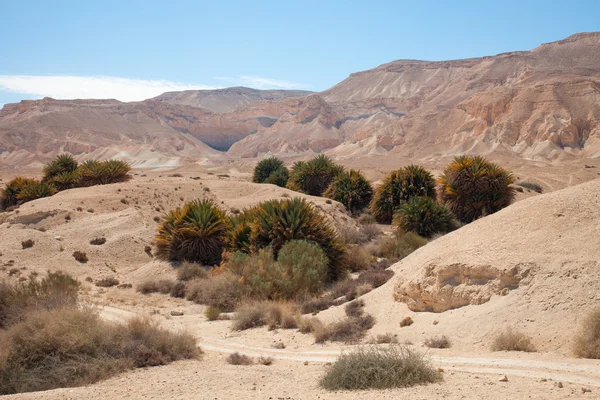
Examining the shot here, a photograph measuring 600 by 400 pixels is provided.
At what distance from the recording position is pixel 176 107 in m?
145

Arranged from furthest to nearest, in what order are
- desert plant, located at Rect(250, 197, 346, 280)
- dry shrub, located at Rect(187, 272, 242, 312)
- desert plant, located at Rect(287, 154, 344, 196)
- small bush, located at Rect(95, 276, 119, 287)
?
desert plant, located at Rect(287, 154, 344, 196)
small bush, located at Rect(95, 276, 119, 287)
desert plant, located at Rect(250, 197, 346, 280)
dry shrub, located at Rect(187, 272, 242, 312)

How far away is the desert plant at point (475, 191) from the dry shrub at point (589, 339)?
20754mm

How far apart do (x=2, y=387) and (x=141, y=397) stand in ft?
6.82

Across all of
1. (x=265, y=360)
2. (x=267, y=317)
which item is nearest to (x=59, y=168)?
(x=267, y=317)

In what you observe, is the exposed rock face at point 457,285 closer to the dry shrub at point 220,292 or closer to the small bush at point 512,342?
the small bush at point 512,342

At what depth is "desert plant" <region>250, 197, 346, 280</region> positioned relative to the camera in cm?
1684

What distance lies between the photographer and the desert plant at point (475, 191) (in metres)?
28.3

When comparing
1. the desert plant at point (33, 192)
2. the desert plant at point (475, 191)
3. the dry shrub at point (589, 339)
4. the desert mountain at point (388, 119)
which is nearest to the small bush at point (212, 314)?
the dry shrub at point (589, 339)

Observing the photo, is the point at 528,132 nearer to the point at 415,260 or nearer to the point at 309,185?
the point at 309,185

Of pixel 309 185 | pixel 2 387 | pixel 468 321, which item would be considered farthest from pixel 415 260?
pixel 309 185

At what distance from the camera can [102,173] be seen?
3531cm

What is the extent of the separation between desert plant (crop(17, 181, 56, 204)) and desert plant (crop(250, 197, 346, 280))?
68.7 ft

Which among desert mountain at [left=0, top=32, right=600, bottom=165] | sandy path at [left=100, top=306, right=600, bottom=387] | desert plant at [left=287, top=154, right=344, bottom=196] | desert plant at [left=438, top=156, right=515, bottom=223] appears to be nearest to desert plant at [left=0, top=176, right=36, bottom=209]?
desert plant at [left=287, top=154, right=344, bottom=196]

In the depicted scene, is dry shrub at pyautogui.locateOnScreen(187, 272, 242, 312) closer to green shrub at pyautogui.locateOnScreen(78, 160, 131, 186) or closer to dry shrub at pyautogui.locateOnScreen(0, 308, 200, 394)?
A: dry shrub at pyautogui.locateOnScreen(0, 308, 200, 394)
